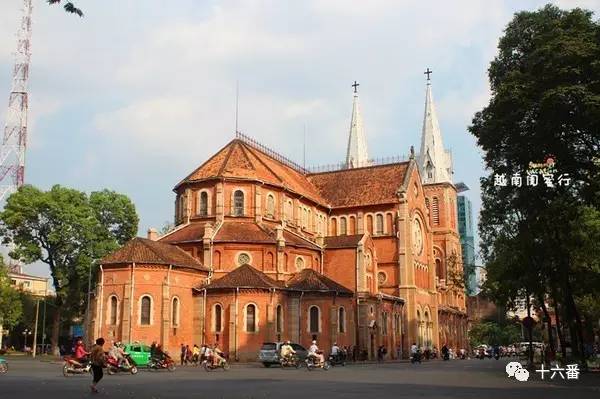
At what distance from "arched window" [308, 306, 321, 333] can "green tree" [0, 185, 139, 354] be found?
20.2 metres

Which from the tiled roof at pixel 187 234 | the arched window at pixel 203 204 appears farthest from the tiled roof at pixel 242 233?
the arched window at pixel 203 204

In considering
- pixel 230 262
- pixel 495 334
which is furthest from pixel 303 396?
pixel 495 334

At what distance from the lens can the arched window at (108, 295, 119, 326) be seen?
154ft

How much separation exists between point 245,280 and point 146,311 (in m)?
7.53

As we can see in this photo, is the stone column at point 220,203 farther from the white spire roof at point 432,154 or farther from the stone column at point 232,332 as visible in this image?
the white spire roof at point 432,154

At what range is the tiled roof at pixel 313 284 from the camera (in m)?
51.5

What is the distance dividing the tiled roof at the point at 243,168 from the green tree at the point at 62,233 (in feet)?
29.0

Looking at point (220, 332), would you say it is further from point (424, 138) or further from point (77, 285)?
point (424, 138)

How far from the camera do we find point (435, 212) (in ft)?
289

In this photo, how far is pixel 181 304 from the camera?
4881cm

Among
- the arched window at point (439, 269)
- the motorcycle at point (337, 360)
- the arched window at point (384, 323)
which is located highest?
the arched window at point (439, 269)

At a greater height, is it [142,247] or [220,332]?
[142,247]

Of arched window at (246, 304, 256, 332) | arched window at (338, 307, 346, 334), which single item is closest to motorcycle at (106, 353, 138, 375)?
arched window at (246, 304, 256, 332)

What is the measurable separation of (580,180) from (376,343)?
3311 centimetres
